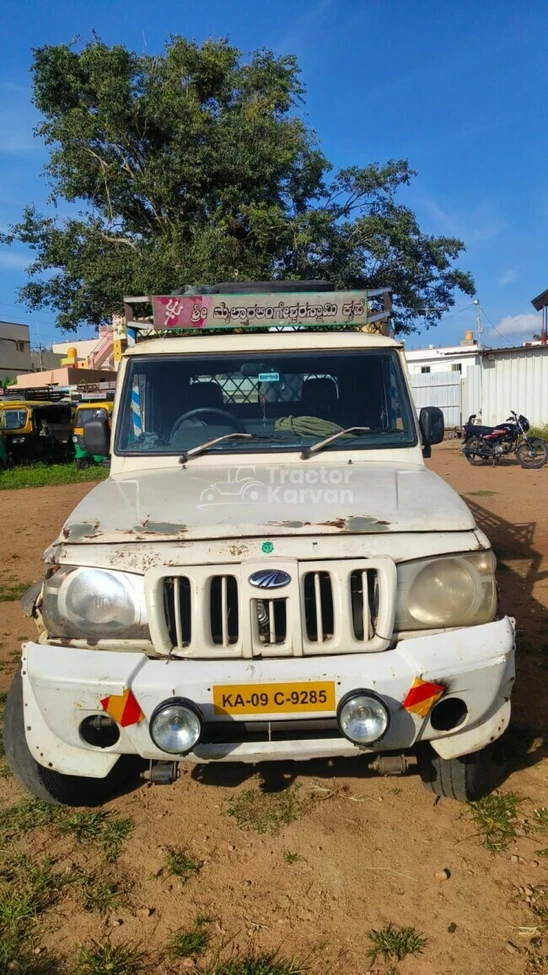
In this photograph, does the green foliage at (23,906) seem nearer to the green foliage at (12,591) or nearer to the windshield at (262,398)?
the windshield at (262,398)

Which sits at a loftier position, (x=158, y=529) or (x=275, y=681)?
(x=158, y=529)

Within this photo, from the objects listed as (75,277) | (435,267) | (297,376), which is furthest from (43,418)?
(297,376)

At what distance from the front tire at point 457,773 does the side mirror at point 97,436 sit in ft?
7.15

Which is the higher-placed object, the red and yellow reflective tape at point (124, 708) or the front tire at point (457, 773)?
the red and yellow reflective tape at point (124, 708)

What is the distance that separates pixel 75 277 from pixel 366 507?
16939mm

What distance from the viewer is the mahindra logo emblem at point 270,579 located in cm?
236

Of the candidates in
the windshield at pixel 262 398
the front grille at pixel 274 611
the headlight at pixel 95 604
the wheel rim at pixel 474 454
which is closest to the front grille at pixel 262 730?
the front grille at pixel 274 611

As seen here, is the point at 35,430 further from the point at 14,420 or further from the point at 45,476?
the point at 45,476

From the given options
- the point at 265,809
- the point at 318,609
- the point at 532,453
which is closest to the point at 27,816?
the point at 265,809

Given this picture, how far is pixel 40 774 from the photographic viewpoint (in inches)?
109

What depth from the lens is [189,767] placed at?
3189mm

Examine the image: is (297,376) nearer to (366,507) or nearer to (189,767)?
(366,507)

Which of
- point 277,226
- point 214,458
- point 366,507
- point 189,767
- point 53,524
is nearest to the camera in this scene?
point 366,507

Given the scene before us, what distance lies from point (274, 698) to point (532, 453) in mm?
13949
